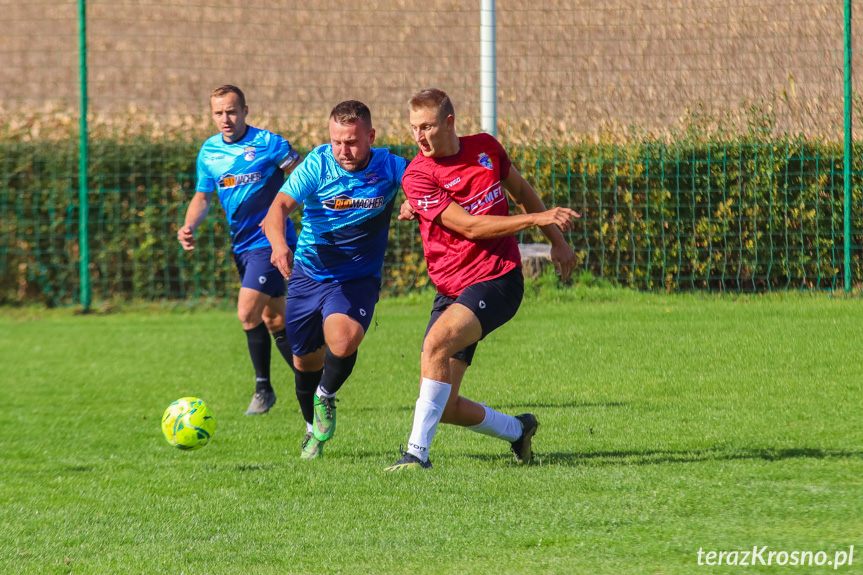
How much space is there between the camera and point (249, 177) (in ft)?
24.9

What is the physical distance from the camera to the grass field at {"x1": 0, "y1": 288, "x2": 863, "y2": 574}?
3889 mm

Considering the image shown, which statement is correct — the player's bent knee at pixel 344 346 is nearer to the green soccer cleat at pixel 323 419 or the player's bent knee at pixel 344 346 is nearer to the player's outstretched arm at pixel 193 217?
the green soccer cleat at pixel 323 419

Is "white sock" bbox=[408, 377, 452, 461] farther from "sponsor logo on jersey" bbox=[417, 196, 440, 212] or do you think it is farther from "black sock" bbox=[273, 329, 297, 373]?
"black sock" bbox=[273, 329, 297, 373]

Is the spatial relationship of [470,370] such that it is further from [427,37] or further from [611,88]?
[427,37]

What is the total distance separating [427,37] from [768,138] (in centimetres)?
1011

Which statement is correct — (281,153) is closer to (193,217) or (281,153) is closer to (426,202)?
(193,217)

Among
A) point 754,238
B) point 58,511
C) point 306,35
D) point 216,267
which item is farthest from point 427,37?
point 58,511

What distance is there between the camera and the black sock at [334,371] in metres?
5.63

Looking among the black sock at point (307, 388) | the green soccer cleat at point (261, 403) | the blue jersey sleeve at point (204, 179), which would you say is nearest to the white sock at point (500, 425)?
the black sock at point (307, 388)

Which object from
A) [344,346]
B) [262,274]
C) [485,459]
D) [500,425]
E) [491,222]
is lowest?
[485,459]

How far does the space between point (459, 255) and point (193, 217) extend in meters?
3.05

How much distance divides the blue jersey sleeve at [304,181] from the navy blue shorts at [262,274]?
1730mm

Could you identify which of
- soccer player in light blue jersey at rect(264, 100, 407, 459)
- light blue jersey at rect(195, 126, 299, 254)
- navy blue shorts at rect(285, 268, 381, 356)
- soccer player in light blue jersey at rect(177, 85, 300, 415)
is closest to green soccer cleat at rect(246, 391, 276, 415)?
soccer player in light blue jersey at rect(177, 85, 300, 415)

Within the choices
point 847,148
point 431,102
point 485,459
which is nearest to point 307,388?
point 485,459
